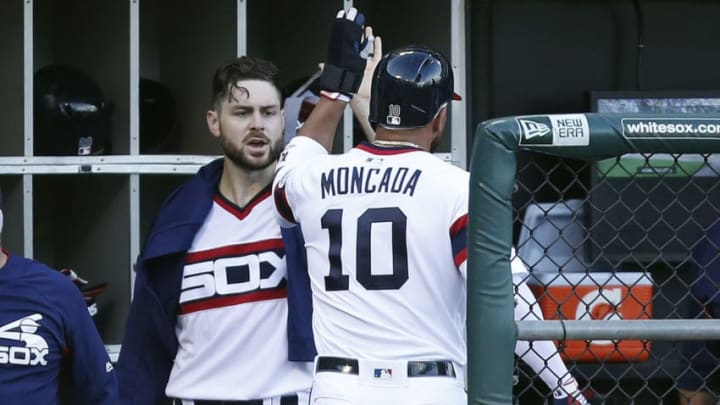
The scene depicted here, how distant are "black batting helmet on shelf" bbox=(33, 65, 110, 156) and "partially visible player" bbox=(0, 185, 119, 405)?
1.17 metres

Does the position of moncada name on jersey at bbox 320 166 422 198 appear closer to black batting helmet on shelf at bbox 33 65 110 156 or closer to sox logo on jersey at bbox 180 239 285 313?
sox logo on jersey at bbox 180 239 285 313

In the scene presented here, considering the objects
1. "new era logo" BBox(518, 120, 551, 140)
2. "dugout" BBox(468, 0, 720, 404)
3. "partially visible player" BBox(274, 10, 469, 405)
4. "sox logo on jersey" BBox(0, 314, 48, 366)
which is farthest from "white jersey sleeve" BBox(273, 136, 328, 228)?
"dugout" BBox(468, 0, 720, 404)

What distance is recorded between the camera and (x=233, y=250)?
4164 mm

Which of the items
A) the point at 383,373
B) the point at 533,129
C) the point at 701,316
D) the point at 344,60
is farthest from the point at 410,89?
the point at 701,316

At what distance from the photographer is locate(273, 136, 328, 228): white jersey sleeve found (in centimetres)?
359

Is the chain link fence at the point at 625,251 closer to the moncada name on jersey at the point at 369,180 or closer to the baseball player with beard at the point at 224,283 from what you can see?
the baseball player with beard at the point at 224,283

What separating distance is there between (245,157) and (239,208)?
152 mm

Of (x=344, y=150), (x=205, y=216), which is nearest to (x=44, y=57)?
(x=344, y=150)

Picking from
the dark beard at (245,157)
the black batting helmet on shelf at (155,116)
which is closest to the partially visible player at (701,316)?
the dark beard at (245,157)

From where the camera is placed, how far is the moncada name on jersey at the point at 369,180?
3.34m

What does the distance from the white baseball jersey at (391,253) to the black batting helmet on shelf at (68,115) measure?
188cm

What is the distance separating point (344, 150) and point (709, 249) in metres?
A: 1.35

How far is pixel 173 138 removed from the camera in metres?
5.60

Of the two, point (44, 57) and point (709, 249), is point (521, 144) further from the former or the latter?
point (44, 57)
